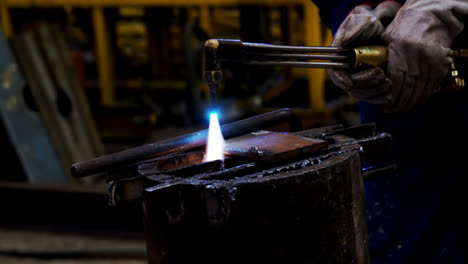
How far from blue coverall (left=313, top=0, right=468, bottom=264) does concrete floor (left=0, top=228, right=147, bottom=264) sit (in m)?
1.81

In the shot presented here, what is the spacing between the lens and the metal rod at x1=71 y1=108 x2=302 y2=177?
0.93 meters

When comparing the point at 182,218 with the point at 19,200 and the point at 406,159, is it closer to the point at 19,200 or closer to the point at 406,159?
the point at 406,159

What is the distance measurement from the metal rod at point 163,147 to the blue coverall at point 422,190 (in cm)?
62

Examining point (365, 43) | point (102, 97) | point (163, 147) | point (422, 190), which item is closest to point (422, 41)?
point (365, 43)

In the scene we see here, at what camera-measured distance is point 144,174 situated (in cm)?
83

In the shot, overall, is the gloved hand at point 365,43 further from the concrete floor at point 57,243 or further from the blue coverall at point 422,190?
the concrete floor at point 57,243

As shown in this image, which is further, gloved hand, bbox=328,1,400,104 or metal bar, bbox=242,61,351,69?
gloved hand, bbox=328,1,400,104

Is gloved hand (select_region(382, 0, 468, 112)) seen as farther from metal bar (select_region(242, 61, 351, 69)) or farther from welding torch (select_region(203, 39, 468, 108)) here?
metal bar (select_region(242, 61, 351, 69))

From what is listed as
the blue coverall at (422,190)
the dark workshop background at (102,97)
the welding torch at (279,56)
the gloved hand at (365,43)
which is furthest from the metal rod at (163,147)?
the dark workshop background at (102,97)

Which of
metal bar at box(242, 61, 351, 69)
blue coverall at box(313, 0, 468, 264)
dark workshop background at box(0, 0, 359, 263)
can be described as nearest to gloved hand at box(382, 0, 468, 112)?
metal bar at box(242, 61, 351, 69)

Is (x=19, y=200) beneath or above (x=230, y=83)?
beneath

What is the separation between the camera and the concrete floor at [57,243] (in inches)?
116

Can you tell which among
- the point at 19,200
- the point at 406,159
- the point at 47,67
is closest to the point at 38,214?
the point at 19,200

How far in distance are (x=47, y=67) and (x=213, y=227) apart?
11.2 feet
